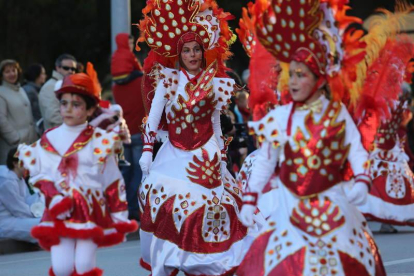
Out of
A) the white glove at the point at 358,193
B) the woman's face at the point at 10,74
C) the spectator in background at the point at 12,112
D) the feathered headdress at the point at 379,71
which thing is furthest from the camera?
the woman's face at the point at 10,74

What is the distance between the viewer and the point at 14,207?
12.8 meters

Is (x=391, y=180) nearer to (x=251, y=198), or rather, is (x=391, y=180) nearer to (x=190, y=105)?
(x=190, y=105)

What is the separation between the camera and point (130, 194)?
14.4m

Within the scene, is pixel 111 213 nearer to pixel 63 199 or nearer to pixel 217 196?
pixel 63 199

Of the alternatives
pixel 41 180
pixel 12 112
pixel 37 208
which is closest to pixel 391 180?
pixel 37 208

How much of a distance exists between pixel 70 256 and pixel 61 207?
374mm

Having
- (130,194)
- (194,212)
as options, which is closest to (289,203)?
(194,212)

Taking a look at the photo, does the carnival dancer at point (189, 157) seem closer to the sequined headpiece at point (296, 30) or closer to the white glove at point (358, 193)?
the sequined headpiece at point (296, 30)

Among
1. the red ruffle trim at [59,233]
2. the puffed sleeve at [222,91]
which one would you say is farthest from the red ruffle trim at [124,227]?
the puffed sleeve at [222,91]

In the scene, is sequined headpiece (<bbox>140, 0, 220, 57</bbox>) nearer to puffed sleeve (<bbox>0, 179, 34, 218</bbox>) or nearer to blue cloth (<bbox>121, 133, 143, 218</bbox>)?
puffed sleeve (<bbox>0, 179, 34, 218</bbox>)

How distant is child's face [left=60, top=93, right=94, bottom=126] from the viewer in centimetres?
774

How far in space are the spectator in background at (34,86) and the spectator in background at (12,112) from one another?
626mm

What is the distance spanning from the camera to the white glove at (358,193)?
6.67 meters

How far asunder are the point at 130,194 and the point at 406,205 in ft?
11.2
